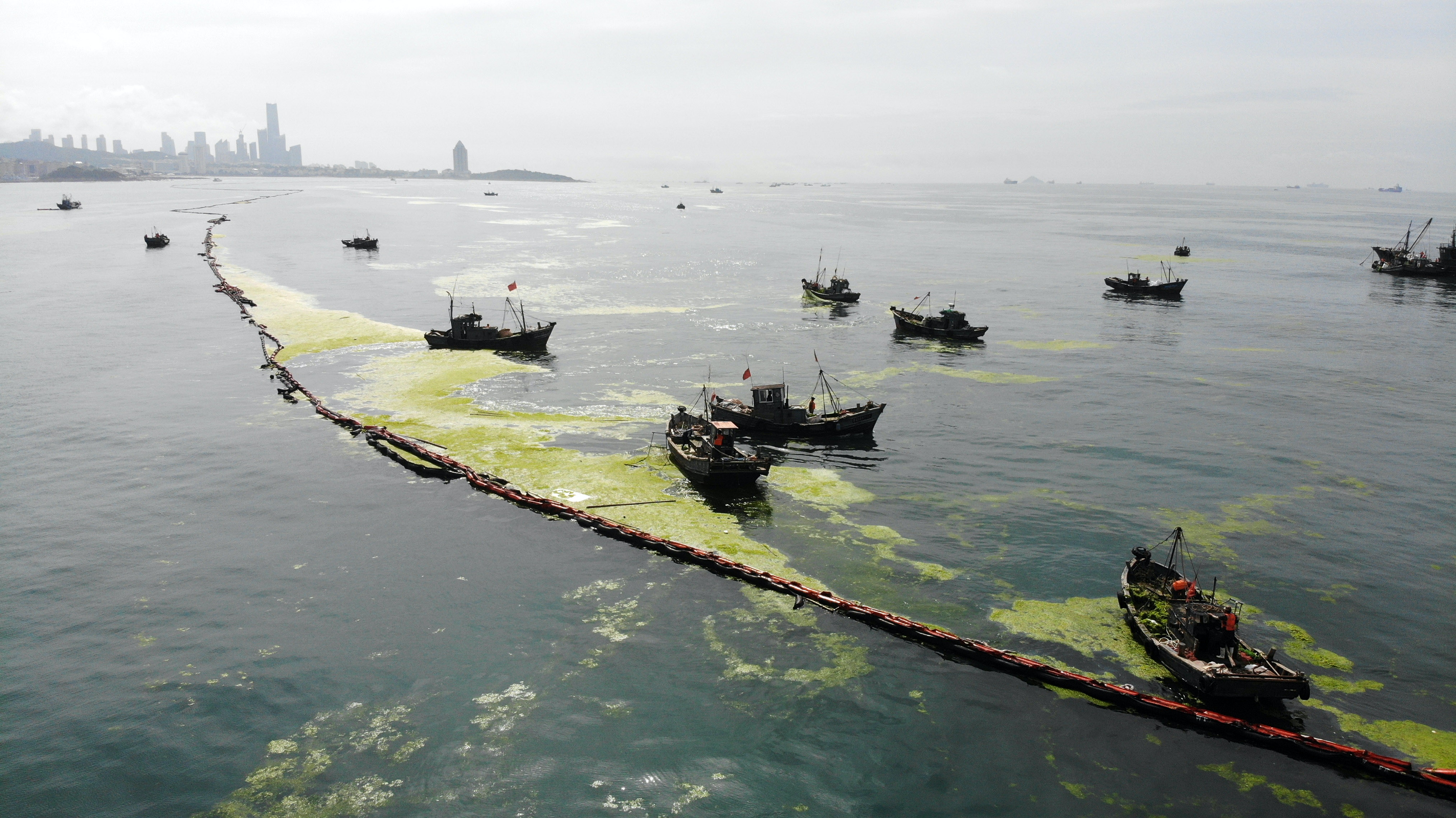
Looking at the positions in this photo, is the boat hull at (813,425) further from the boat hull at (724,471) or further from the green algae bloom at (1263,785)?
the green algae bloom at (1263,785)

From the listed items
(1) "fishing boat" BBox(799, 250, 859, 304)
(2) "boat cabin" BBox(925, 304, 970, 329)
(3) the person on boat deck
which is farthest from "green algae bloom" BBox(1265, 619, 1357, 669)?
(1) "fishing boat" BBox(799, 250, 859, 304)

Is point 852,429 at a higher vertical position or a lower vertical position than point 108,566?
higher

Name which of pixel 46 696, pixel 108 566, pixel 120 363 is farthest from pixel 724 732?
pixel 120 363

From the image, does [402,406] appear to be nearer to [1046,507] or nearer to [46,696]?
[46,696]

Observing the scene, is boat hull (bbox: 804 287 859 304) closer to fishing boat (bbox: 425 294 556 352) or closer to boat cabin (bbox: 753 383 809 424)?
fishing boat (bbox: 425 294 556 352)

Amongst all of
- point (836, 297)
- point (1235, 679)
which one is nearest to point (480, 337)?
point (836, 297)

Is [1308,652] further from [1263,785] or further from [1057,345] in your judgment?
[1057,345]
